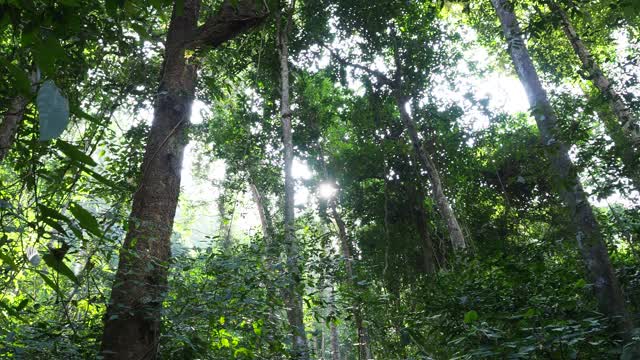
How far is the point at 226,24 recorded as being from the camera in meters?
3.84

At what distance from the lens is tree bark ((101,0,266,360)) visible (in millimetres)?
2967

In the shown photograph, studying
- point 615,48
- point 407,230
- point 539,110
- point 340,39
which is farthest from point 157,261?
point 615,48

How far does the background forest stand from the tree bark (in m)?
0.02

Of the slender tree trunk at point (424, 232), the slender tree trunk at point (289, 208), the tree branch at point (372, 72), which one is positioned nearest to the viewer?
the slender tree trunk at point (289, 208)

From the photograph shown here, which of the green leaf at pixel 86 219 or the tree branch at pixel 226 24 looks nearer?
the green leaf at pixel 86 219

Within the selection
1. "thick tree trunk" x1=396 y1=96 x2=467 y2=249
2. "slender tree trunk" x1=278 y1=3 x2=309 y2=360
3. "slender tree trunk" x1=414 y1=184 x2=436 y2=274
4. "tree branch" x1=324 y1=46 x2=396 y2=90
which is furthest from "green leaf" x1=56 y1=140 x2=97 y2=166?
"slender tree trunk" x1=414 y1=184 x2=436 y2=274

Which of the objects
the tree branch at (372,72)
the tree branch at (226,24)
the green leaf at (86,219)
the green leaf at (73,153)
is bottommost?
the green leaf at (86,219)

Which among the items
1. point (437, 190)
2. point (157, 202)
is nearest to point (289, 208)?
point (437, 190)

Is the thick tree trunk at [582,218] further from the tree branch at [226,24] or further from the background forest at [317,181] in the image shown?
the tree branch at [226,24]

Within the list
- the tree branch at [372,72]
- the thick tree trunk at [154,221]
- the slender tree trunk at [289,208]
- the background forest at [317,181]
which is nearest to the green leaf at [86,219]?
the background forest at [317,181]

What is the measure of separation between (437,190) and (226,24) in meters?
8.17

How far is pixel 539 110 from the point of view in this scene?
4.52 metres

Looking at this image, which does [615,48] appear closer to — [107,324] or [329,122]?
[329,122]

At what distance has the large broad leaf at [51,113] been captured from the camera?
0.47m
